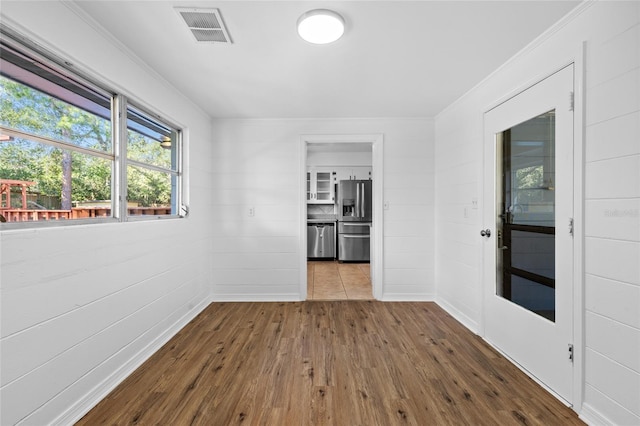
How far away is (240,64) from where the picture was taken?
2.30 meters

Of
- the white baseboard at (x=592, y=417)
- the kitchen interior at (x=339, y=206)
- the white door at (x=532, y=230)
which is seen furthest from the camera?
the kitchen interior at (x=339, y=206)

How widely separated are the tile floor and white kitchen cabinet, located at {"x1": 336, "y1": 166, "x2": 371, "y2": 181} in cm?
201

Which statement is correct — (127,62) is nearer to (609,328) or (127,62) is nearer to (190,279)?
(190,279)

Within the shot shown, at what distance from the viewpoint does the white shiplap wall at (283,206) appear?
3705 millimetres

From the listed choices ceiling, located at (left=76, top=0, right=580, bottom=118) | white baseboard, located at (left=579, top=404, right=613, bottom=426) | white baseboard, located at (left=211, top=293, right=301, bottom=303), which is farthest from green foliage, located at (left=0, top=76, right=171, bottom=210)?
white baseboard, located at (left=579, top=404, right=613, bottom=426)

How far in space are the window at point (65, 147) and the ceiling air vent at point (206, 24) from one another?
0.77 meters

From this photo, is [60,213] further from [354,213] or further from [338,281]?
[354,213]

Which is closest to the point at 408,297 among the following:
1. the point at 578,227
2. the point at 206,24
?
the point at 578,227

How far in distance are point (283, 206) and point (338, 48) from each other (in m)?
2.08

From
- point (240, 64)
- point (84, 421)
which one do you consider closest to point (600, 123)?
point (240, 64)

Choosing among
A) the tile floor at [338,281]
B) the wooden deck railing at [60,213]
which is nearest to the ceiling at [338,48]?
the wooden deck railing at [60,213]

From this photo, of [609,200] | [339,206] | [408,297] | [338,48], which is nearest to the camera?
[609,200]

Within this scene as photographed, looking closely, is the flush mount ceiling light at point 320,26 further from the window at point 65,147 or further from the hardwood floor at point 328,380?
the hardwood floor at point 328,380

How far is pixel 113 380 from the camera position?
193 cm
